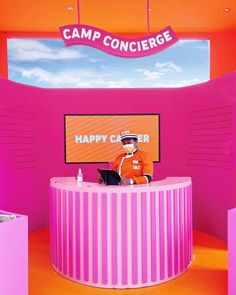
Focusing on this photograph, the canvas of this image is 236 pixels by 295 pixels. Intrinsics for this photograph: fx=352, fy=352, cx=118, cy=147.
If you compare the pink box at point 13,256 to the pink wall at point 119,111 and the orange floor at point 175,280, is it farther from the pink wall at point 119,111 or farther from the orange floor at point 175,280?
the pink wall at point 119,111

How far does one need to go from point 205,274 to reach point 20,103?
3.20 meters

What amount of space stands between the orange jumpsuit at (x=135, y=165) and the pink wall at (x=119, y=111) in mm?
1202

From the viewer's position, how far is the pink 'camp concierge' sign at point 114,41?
3107 millimetres

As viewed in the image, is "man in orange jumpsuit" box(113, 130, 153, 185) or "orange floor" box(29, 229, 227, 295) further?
"man in orange jumpsuit" box(113, 130, 153, 185)

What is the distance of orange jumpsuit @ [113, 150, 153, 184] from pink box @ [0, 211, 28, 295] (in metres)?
1.63

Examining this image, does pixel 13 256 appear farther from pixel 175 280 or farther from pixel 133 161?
pixel 133 161

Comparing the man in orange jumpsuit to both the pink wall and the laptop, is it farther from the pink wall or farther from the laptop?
the pink wall

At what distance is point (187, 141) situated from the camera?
17.3ft

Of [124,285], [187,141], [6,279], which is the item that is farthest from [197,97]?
[6,279]

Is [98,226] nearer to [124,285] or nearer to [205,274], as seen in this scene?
[124,285]

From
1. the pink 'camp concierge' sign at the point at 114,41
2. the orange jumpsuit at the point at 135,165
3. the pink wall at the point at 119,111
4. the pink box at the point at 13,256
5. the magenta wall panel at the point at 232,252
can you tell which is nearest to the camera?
the pink box at the point at 13,256

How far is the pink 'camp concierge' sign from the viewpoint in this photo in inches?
122

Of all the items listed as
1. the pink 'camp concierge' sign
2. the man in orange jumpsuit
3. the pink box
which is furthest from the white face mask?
the pink box

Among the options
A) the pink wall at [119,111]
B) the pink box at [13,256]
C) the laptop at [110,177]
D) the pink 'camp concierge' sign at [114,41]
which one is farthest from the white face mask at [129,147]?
the pink box at [13,256]
